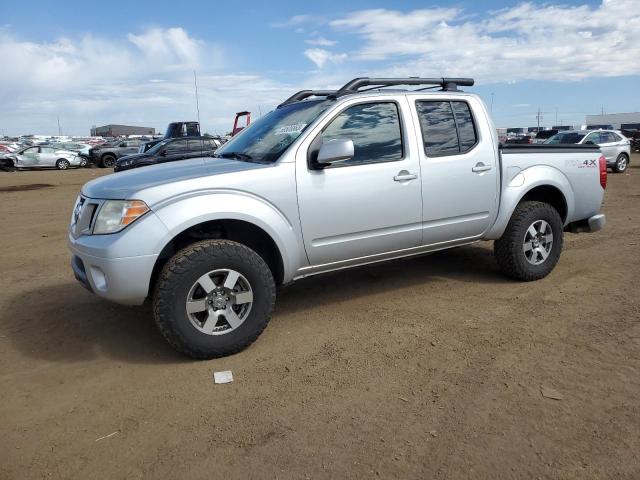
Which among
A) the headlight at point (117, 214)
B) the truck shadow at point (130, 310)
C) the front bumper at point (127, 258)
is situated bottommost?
the truck shadow at point (130, 310)

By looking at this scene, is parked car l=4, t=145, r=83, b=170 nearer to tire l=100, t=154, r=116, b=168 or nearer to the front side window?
tire l=100, t=154, r=116, b=168

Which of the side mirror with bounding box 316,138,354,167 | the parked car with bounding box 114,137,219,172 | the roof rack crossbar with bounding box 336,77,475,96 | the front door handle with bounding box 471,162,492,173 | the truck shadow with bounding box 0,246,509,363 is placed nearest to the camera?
the side mirror with bounding box 316,138,354,167

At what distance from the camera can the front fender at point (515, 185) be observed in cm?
477

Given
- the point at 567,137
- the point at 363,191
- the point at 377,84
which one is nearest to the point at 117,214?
the point at 363,191

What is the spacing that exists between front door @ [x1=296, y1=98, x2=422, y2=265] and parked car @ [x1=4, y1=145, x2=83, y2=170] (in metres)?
27.6

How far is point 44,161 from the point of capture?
89.7 ft

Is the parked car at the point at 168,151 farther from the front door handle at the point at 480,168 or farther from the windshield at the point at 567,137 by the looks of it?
the front door handle at the point at 480,168

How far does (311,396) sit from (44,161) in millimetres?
28843

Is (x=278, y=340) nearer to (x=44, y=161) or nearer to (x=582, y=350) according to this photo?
(x=582, y=350)

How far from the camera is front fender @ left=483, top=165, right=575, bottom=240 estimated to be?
4766 mm

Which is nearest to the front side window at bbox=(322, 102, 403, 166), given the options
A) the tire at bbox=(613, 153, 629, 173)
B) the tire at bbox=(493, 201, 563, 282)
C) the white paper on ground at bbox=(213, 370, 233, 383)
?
the tire at bbox=(493, 201, 563, 282)

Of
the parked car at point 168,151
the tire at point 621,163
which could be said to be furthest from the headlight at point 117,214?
the tire at point 621,163

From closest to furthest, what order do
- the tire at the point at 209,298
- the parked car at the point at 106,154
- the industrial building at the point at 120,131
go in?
the tire at the point at 209,298 < the parked car at the point at 106,154 < the industrial building at the point at 120,131

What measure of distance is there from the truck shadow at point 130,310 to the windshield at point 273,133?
1408 millimetres
